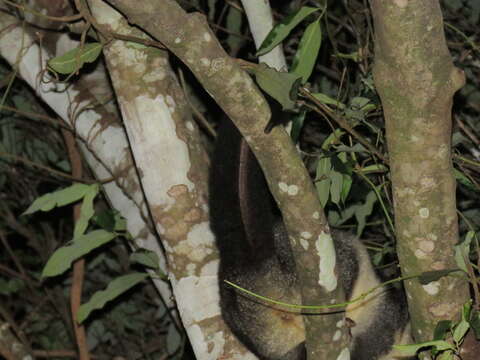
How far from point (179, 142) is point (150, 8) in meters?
0.52

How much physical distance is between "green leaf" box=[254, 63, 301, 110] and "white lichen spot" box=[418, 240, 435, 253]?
1.21 ft

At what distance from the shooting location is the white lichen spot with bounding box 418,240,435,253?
1.43m

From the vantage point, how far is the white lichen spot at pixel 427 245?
1430mm

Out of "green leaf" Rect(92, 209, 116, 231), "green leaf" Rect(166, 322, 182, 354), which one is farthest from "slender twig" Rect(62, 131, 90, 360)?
"green leaf" Rect(92, 209, 116, 231)

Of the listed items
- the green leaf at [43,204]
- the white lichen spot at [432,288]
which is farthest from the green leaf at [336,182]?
the green leaf at [43,204]

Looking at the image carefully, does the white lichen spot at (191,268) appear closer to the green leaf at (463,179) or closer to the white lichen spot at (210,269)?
the white lichen spot at (210,269)

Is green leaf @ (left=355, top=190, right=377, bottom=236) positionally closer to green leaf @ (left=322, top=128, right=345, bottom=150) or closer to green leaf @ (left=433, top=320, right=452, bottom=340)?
green leaf @ (left=322, top=128, right=345, bottom=150)

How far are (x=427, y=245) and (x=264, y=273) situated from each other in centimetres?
74

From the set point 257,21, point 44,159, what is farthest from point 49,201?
point 44,159

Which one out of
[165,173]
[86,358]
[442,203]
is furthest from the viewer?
[86,358]

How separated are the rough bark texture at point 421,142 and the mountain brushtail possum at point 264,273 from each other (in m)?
0.54

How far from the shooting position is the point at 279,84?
1440mm

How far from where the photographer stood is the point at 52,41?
250 centimetres

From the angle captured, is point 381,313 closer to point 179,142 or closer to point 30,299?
point 179,142
